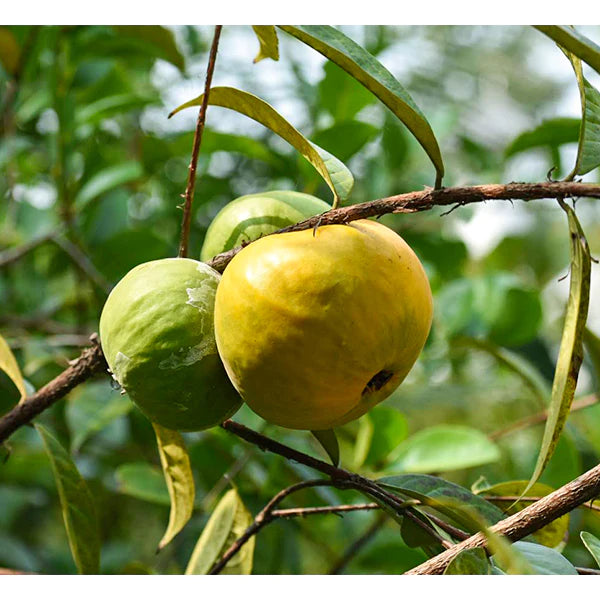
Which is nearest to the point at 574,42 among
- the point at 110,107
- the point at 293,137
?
the point at 293,137

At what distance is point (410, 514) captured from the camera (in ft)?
2.33

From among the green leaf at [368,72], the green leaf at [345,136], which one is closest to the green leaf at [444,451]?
the green leaf at [345,136]

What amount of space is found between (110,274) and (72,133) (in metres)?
→ 0.30

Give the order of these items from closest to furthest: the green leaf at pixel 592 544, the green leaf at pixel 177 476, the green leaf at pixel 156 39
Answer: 1. the green leaf at pixel 592 544
2. the green leaf at pixel 177 476
3. the green leaf at pixel 156 39

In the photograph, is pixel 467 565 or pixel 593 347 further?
pixel 593 347

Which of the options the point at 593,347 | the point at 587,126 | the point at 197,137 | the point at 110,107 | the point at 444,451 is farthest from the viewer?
the point at 110,107

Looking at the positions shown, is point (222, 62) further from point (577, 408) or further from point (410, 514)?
point (410, 514)

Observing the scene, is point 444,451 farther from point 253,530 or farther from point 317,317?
point 317,317

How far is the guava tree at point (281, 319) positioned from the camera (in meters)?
0.62

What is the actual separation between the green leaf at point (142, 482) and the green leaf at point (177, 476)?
0.52 meters

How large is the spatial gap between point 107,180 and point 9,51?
0.31 m

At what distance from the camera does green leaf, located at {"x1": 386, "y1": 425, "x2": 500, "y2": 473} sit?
1287 millimetres

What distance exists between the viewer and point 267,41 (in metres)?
0.72

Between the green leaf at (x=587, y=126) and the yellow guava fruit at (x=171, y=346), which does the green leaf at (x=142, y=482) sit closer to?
the yellow guava fruit at (x=171, y=346)
